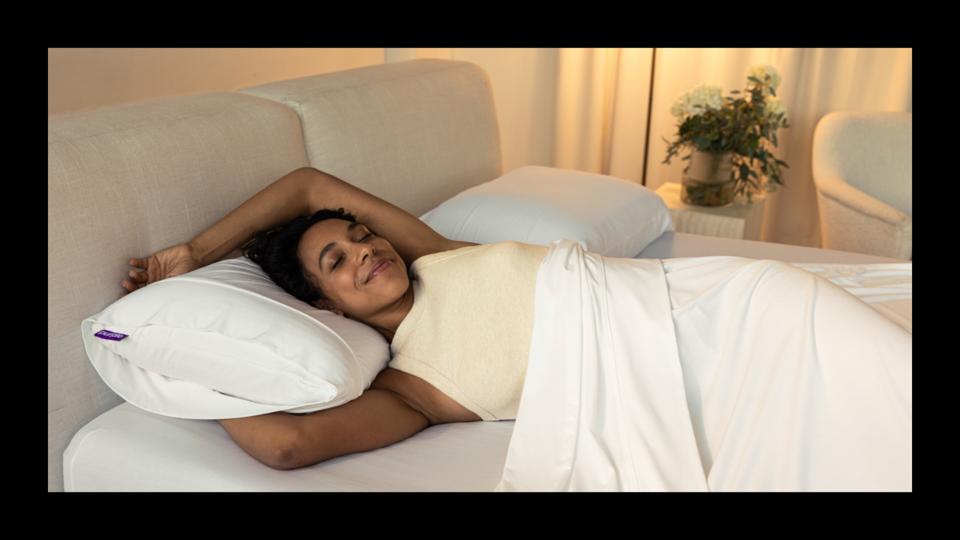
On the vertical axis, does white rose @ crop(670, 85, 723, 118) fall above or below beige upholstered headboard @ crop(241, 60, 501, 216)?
above

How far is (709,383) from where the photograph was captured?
4.84 ft

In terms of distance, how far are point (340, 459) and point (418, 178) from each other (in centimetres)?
107

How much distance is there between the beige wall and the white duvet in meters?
1.37

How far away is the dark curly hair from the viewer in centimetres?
170

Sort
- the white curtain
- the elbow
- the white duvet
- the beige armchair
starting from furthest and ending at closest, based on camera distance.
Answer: the white curtain, the beige armchair, the elbow, the white duvet

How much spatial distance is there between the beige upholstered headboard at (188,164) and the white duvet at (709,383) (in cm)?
70

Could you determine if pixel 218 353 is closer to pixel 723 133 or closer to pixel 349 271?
pixel 349 271

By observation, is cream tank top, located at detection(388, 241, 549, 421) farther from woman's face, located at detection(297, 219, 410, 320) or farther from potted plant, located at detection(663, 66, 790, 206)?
potted plant, located at detection(663, 66, 790, 206)

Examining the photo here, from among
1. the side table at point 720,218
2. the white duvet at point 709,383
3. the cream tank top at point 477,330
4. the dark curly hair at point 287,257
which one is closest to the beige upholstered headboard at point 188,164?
the dark curly hair at point 287,257

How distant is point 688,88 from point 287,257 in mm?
2483

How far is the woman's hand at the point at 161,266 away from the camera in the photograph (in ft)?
5.30

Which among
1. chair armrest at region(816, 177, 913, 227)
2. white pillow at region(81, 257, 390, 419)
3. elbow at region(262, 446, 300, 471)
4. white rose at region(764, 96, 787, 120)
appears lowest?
elbow at region(262, 446, 300, 471)

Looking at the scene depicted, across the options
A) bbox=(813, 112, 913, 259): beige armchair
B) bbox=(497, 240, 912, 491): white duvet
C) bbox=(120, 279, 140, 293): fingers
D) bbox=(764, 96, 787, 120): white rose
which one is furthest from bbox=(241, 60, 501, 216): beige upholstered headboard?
bbox=(813, 112, 913, 259): beige armchair
